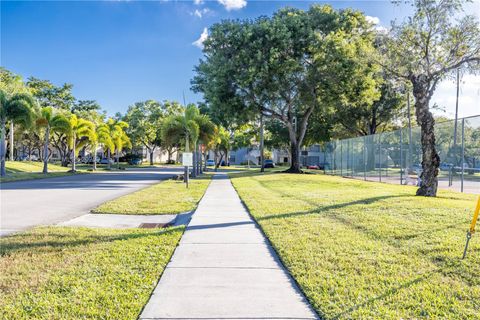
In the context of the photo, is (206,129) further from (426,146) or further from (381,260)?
(381,260)

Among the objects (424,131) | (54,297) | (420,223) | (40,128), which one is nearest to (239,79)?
(424,131)

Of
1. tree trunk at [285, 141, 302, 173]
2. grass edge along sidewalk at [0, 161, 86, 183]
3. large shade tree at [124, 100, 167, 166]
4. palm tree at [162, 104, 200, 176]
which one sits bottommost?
grass edge along sidewalk at [0, 161, 86, 183]

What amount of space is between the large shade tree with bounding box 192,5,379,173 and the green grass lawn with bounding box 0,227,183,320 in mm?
20545

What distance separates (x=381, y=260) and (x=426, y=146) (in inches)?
375

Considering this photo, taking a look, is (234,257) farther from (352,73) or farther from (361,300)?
(352,73)

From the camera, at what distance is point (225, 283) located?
174 inches

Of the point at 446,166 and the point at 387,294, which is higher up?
the point at 446,166

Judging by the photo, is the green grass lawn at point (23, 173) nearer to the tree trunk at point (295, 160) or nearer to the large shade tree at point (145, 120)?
the tree trunk at point (295, 160)

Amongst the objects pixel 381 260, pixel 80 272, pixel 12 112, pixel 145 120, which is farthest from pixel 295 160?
pixel 145 120

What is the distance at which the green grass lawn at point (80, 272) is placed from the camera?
12.0 ft

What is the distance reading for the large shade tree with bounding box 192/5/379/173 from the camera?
26.1 metres

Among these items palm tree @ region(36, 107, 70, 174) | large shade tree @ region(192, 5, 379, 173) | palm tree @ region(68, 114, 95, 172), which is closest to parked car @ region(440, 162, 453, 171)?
large shade tree @ region(192, 5, 379, 173)

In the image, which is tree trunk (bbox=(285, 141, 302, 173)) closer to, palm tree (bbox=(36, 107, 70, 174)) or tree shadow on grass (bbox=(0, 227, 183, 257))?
palm tree (bbox=(36, 107, 70, 174))

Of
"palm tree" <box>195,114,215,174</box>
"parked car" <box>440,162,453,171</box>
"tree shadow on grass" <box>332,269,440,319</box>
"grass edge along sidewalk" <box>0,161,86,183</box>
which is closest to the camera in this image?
"tree shadow on grass" <box>332,269,440,319</box>
